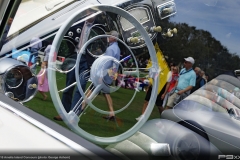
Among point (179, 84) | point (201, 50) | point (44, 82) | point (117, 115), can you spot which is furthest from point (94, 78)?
point (201, 50)

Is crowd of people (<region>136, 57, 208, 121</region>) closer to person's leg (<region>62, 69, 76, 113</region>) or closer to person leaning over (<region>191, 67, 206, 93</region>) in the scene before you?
person leaning over (<region>191, 67, 206, 93</region>)

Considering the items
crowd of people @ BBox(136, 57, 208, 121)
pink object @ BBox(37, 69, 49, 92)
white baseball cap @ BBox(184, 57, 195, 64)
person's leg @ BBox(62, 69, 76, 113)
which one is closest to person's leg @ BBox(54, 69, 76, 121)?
person's leg @ BBox(62, 69, 76, 113)

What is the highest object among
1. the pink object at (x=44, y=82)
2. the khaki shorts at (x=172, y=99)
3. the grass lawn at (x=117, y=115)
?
the pink object at (x=44, y=82)

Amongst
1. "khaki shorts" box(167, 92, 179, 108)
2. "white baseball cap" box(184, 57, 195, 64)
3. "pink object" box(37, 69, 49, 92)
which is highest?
"white baseball cap" box(184, 57, 195, 64)

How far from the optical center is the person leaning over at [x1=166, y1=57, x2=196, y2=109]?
1.51m

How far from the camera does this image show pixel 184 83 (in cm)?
153

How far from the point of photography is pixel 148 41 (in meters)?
1.69

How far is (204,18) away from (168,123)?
47 centimetres

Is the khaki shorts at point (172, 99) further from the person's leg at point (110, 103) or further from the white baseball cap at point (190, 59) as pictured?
the person's leg at point (110, 103)

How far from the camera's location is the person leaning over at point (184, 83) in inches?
59.5

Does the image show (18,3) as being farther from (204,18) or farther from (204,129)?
(204,129)

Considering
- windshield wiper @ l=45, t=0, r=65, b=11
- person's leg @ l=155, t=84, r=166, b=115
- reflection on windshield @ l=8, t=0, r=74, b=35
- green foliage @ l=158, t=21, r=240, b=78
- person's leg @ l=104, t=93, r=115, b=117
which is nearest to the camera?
green foliage @ l=158, t=21, r=240, b=78

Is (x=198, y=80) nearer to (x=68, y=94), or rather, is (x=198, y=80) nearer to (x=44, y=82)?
(x=68, y=94)

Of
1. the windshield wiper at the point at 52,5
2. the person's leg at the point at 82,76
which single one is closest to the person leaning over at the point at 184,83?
the person's leg at the point at 82,76
